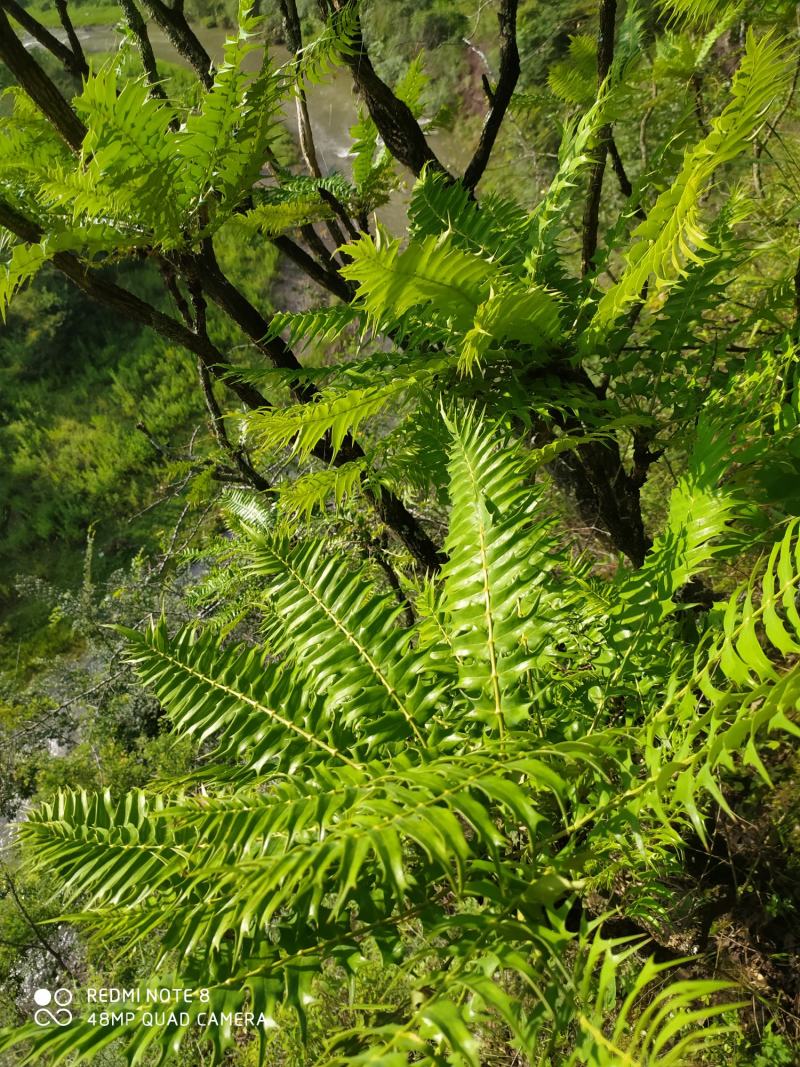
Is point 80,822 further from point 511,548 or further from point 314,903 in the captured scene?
point 511,548

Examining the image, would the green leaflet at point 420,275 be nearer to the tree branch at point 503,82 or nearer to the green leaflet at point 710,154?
the green leaflet at point 710,154

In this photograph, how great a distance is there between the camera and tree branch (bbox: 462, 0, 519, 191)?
131cm

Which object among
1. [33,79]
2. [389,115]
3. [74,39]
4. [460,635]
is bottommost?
[460,635]

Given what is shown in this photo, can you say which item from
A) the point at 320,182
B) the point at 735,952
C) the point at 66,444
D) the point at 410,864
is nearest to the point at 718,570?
the point at 735,952

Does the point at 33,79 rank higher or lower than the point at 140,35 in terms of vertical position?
lower

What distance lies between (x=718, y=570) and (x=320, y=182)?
1.95m

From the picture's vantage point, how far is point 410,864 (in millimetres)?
681

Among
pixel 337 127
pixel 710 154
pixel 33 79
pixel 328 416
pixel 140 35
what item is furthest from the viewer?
pixel 337 127

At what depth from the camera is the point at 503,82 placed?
1.31 metres

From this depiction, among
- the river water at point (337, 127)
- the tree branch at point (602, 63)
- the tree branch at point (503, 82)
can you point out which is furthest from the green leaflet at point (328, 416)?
the river water at point (337, 127)

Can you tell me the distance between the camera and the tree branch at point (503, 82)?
51.4 inches

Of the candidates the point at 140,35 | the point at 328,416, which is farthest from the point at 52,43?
the point at 328,416

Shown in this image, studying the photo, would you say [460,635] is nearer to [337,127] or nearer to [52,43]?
[52,43]

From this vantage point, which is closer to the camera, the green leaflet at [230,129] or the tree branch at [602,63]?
the green leaflet at [230,129]
